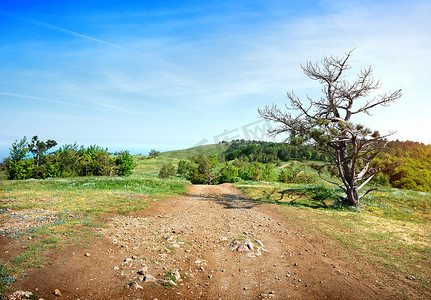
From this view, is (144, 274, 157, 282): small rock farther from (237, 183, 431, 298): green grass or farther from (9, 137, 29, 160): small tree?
(9, 137, 29, 160): small tree

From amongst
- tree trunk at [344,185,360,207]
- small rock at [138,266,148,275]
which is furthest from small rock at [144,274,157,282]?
tree trunk at [344,185,360,207]

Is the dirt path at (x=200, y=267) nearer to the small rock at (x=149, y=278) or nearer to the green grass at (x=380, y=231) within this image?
the small rock at (x=149, y=278)

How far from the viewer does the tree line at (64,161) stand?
4375 centimetres

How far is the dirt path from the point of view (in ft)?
19.4

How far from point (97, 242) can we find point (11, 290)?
3.34 meters

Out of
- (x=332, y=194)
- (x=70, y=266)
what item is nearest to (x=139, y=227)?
(x=70, y=266)

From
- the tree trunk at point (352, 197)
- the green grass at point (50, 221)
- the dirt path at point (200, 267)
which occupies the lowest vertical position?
the dirt path at point (200, 267)

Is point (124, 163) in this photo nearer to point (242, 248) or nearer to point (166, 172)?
point (166, 172)

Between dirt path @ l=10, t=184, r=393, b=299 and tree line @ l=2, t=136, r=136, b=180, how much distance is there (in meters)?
41.4

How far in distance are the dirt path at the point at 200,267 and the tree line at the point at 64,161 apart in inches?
1630

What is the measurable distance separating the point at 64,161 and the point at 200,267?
5228 centimetres

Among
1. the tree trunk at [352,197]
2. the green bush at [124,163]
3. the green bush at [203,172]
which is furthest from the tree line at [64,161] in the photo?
the tree trunk at [352,197]

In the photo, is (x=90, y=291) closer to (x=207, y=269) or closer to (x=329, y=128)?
(x=207, y=269)

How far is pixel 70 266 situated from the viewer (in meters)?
6.64
